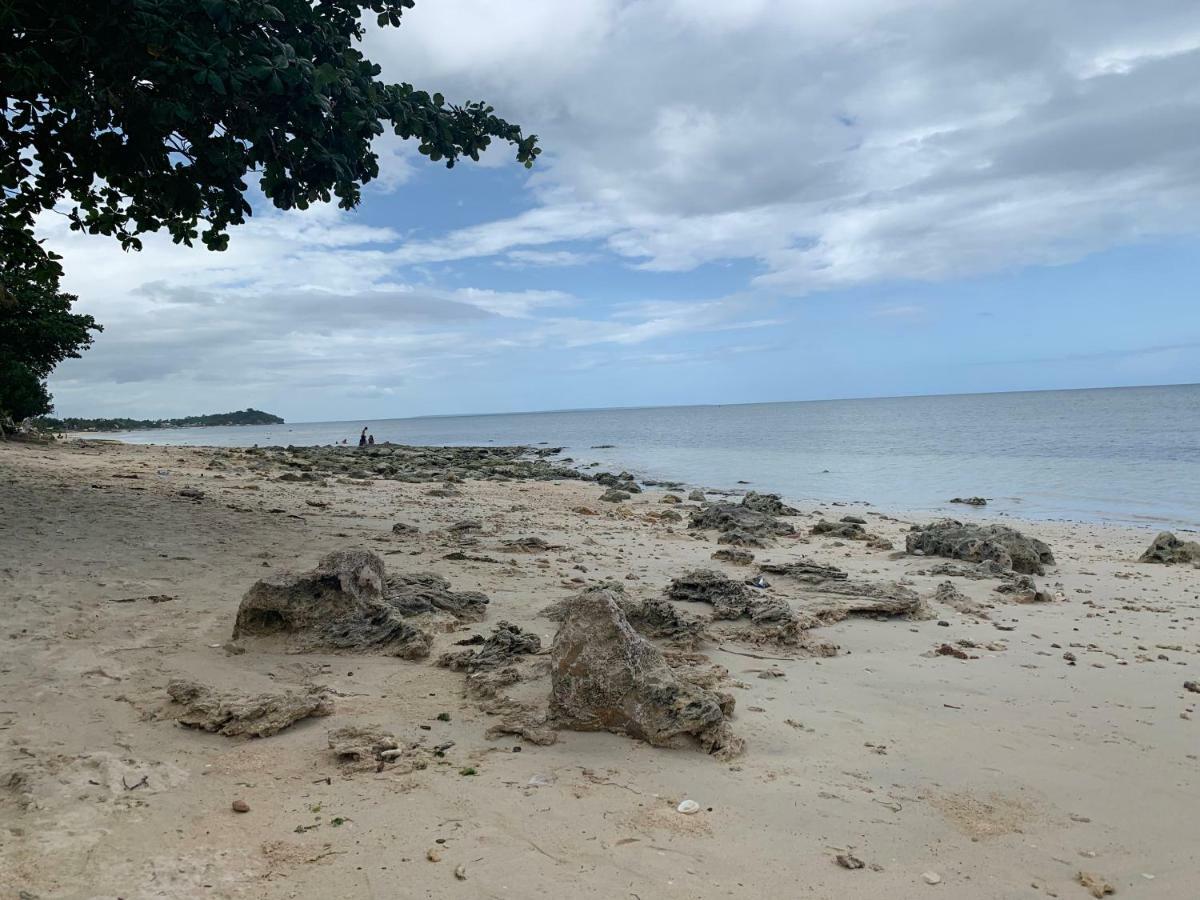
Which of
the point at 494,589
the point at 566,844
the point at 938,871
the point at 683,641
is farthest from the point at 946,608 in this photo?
the point at 566,844

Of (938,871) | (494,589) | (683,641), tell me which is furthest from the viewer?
(494,589)

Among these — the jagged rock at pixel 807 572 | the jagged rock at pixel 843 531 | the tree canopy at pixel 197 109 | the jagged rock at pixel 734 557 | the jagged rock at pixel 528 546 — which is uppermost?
the tree canopy at pixel 197 109

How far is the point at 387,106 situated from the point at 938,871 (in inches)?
349

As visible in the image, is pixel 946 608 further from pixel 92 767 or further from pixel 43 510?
pixel 43 510

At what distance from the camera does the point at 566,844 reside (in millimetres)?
3029

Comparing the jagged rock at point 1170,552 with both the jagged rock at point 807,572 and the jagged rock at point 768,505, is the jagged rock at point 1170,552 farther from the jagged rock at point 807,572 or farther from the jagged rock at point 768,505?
the jagged rock at point 768,505

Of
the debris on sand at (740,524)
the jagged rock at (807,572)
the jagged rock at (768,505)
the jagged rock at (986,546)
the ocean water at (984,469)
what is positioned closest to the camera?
the jagged rock at (807,572)

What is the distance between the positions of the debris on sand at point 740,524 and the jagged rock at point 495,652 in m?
6.87

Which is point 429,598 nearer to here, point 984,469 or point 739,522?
point 739,522

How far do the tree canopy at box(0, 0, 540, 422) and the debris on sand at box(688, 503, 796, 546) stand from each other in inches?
273

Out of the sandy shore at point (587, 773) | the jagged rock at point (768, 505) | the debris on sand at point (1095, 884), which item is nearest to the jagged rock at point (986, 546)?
the sandy shore at point (587, 773)

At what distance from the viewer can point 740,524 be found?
42.9ft

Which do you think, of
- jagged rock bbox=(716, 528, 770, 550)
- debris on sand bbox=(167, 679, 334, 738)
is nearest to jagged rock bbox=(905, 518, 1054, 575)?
jagged rock bbox=(716, 528, 770, 550)

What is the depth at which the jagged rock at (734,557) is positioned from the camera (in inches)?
388
